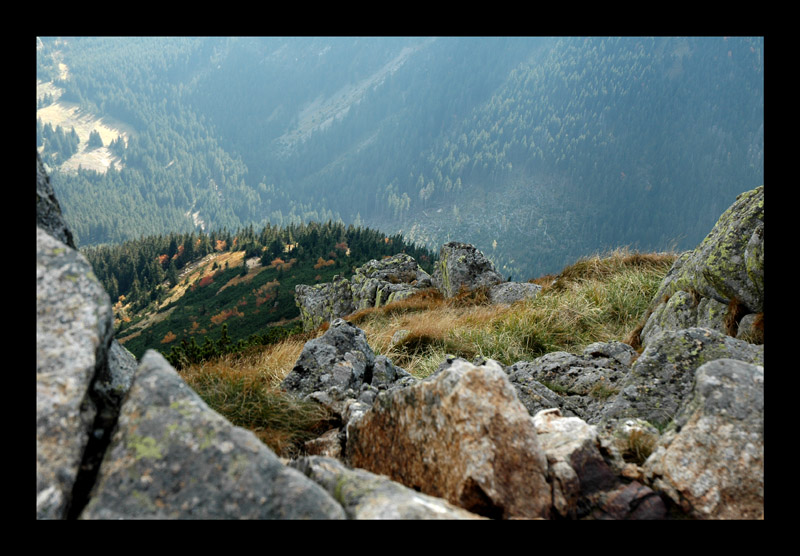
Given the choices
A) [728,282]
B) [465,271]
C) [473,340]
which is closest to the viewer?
[728,282]

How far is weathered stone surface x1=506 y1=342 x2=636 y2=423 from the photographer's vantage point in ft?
20.5

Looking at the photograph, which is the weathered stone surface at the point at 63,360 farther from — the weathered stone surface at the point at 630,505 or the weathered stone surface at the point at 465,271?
the weathered stone surface at the point at 465,271

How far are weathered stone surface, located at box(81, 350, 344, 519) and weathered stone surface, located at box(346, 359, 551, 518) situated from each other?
1.10m

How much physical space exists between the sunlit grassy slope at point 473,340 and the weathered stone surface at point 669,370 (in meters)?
3.53

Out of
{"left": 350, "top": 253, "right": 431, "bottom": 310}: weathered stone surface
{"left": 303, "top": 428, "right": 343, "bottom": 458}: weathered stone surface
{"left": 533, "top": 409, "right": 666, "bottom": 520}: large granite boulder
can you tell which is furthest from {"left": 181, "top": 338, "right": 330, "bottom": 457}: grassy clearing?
{"left": 350, "top": 253, "right": 431, "bottom": 310}: weathered stone surface

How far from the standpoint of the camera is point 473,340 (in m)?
11.1

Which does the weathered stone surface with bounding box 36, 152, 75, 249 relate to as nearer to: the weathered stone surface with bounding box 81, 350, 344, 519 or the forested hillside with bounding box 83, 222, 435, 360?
the weathered stone surface with bounding box 81, 350, 344, 519

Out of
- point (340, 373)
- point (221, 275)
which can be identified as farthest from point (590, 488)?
point (221, 275)

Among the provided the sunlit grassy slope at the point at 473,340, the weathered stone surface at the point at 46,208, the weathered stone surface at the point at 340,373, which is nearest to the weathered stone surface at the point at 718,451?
the weathered stone surface at the point at 340,373

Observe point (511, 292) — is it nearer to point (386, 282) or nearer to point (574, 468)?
point (386, 282)

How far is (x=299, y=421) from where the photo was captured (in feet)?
17.3

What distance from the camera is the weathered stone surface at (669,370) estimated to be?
4.82 metres

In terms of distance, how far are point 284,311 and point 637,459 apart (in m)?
74.1

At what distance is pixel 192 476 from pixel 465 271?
2310 centimetres
